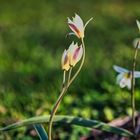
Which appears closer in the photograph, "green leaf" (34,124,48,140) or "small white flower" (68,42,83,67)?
"small white flower" (68,42,83,67)

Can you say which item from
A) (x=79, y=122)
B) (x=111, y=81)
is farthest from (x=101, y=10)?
(x=79, y=122)

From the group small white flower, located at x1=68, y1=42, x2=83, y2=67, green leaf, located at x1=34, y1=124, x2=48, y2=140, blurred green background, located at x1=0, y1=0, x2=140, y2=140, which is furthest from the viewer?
blurred green background, located at x1=0, y1=0, x2=140, y2=140

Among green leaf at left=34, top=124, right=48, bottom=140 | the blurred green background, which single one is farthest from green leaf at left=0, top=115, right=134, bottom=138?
the blurred green background

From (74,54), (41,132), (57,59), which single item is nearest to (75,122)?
(41,132)

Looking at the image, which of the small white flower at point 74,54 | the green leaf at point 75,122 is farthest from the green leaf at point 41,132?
the small white flower at point 74,54

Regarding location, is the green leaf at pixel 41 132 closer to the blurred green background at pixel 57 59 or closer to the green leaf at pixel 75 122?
the green leaf at pixel 75 122

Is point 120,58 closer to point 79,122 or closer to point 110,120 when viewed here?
point 110,120

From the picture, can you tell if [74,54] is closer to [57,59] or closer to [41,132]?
[41,132]

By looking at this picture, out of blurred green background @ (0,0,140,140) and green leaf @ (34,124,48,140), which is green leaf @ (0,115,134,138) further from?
blurred green background @ (0,0,140,140)
